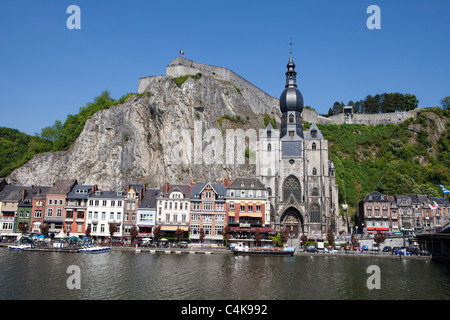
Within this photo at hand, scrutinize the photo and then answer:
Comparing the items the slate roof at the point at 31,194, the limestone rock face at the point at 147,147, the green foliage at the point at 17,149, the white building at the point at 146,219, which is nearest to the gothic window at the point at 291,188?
the limestone rock face at the point at 147,147

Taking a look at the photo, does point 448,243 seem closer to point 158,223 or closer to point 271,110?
point 158,223

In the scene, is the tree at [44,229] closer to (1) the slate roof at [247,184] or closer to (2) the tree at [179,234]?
(2) the tree at [179,234]

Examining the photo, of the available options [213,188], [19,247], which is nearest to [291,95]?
[213,188]

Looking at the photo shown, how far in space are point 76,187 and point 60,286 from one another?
128 ft

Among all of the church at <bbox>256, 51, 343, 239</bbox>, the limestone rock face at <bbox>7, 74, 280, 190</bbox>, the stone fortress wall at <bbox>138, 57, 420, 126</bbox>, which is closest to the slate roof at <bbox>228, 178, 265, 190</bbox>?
the church at <bbox>256, 51, 343, 239</bbox>

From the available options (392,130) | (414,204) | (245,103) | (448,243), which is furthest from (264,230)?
(392,130)

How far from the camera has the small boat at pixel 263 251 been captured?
53094mm

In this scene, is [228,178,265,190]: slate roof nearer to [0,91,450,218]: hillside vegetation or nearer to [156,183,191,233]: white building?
[156,183,191,233]: white building

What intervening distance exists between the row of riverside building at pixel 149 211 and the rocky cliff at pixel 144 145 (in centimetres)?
1338

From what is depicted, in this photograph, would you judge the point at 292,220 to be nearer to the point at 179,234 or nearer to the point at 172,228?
the point at 179,234

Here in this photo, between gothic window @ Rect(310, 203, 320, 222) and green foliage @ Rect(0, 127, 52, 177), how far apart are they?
6198 centimetres

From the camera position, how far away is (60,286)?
95.5ft

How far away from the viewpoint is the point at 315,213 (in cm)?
6831

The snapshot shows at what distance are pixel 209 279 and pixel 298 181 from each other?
1619 inches
